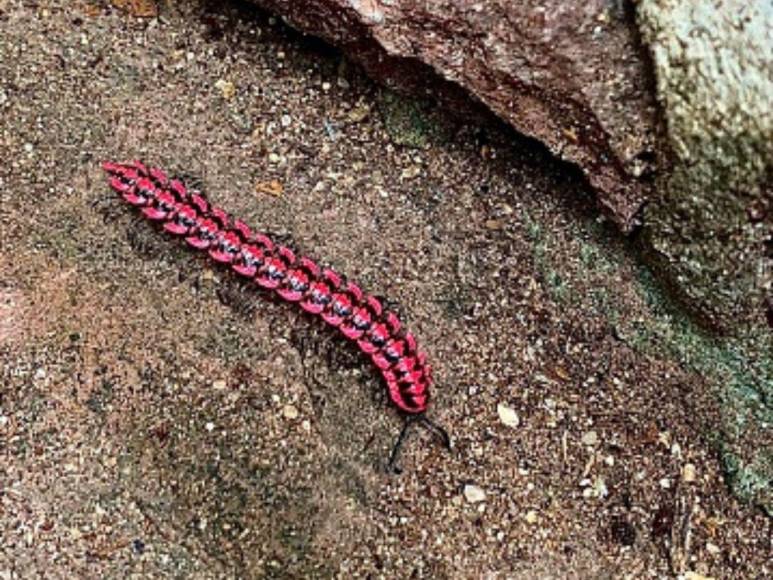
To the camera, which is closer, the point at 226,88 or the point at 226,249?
the point at 226,249

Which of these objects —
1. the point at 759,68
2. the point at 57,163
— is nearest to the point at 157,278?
the point at 57,163

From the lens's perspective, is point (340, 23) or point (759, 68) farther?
point (340, 23)

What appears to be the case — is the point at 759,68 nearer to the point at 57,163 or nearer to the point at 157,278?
the point at 157,278

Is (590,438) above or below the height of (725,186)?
below

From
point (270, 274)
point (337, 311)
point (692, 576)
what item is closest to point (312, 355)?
point (337, 311)

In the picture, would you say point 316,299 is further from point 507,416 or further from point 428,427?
point 507,416

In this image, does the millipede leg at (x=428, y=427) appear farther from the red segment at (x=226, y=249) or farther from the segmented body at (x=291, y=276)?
the red segment at (x=226, y=249)

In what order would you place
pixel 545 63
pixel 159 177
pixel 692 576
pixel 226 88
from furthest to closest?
pixel 226 88
pixel 159 177
pixel 692 576
pixel 545 63
